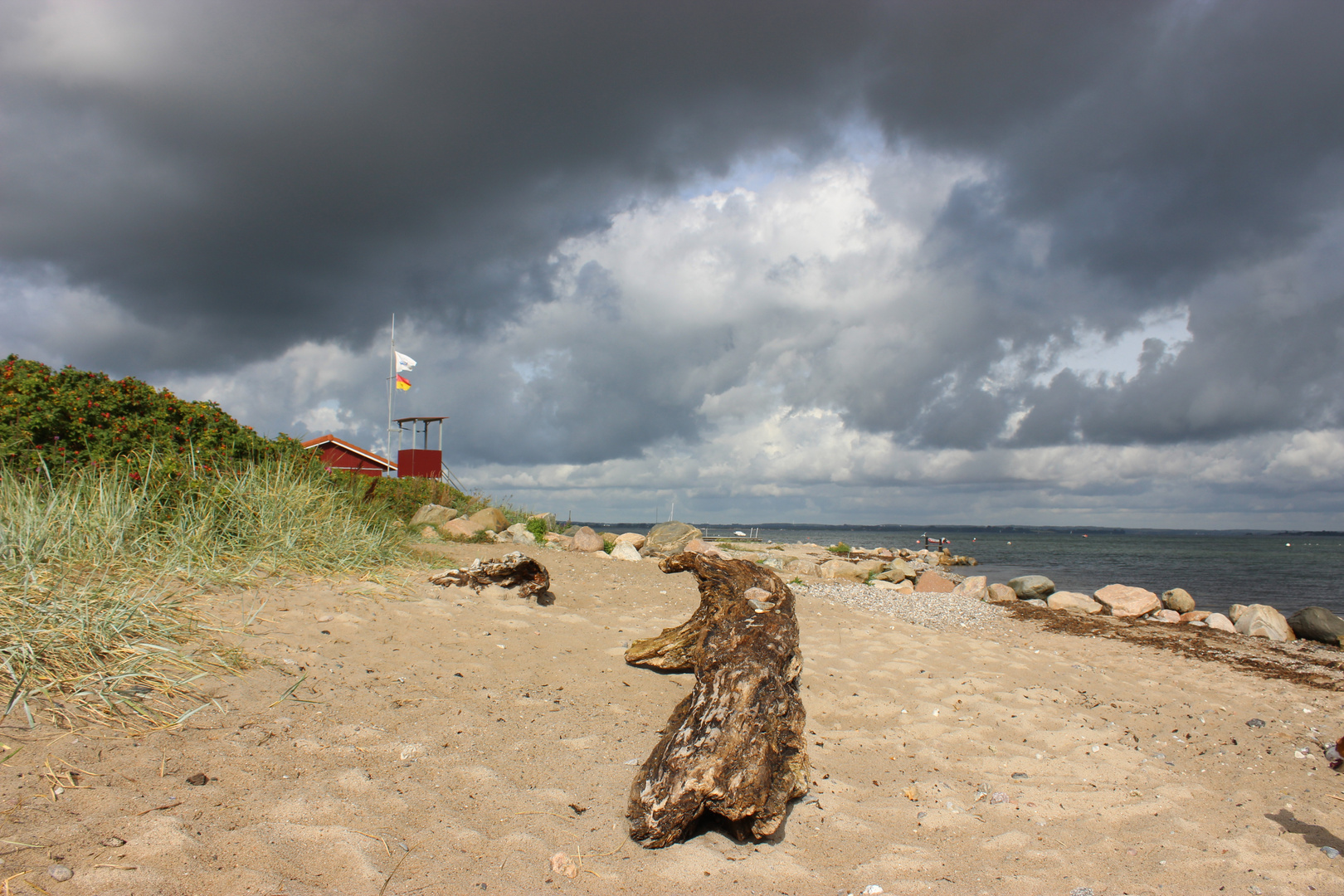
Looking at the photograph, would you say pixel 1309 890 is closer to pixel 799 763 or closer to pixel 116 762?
pixel 799 763

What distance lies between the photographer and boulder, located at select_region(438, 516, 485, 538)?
461 inches

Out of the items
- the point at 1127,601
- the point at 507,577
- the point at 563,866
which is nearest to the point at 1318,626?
the point at 1127,601

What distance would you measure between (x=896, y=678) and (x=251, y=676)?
5.16 m

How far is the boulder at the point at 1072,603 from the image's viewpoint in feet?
42.7

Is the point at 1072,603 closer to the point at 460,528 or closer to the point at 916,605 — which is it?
the point at 916,605

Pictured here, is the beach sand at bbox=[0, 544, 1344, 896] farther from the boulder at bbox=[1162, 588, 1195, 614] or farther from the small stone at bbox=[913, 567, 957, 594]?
the small stone at bbox=[913, 567, 957, 594]

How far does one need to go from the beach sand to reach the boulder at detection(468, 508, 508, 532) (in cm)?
702

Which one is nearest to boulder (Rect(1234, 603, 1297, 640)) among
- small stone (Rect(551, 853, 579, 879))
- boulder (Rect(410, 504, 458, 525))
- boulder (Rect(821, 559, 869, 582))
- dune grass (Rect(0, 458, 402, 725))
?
boulder (Rect(821, 559, 869, 582))

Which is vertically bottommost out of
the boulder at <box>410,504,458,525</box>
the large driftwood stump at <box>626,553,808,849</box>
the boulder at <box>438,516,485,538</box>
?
the large driftwood stump at <box>626,553,808,849</box>

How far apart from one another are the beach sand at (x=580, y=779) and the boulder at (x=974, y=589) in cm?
869

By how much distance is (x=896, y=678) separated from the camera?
19.3 ft

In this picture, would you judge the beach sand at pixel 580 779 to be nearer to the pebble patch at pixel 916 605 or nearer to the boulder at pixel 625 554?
the pebble patch at pixel 916 605

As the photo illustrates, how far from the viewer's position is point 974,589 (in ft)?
50.8

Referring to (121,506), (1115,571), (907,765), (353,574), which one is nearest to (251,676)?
(353,574)
